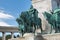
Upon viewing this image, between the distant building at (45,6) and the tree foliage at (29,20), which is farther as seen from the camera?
the distant building at (45,6)

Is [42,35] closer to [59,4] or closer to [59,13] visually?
[59,13]

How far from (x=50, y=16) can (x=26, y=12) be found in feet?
7.92

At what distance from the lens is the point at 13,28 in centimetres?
4025

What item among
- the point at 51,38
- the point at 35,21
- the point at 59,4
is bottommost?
the point at 51,38

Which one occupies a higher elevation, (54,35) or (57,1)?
(57,1)

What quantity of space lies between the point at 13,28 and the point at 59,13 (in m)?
23.1

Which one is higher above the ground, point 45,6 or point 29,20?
point 45,6

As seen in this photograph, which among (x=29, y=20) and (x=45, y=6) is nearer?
(x=29, y=20)

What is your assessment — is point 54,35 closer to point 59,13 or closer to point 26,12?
point 59,13

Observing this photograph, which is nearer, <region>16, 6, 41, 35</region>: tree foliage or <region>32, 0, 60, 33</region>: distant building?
<region>16, 6, 41, 35</region>: tree foliage

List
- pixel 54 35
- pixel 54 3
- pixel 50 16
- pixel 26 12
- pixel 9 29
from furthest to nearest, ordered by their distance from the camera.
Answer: pixel 9 29
pixel 54 3
pixel 26 12
pixel 50 16
pixel 54 35

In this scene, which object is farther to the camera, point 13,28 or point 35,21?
point 13,28

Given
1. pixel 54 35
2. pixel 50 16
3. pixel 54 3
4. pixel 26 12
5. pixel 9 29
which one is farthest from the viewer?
pixel 9 29

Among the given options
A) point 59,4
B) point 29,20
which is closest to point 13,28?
point 59,4
